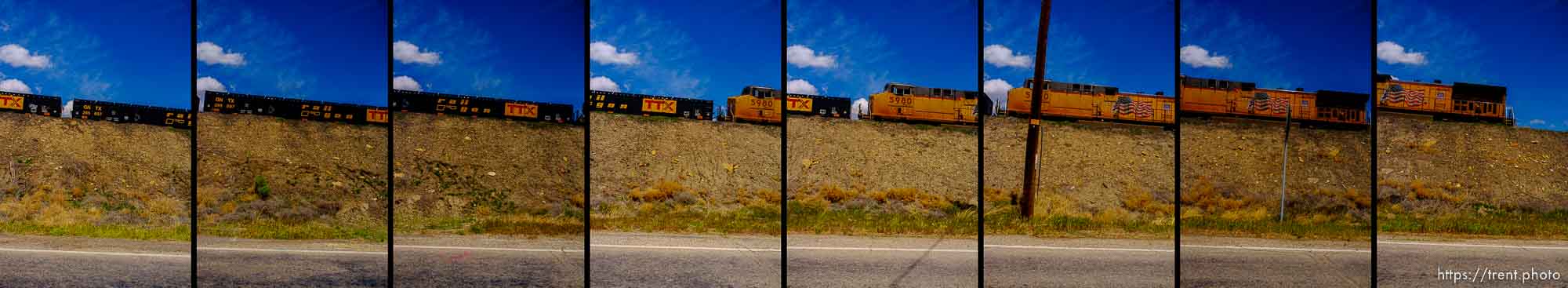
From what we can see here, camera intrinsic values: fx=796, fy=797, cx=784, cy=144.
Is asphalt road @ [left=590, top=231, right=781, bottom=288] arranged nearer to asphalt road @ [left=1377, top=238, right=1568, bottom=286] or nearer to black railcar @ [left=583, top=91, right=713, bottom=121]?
asphalt road @ [left=1377, top=238, right=1568, bottom=286]

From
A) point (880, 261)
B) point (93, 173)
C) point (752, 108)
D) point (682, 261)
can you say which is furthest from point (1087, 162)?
point (93, 173)

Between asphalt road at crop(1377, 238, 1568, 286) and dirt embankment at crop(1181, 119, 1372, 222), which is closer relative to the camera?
asphalt road at crop(1377, 238, 1568, 286)

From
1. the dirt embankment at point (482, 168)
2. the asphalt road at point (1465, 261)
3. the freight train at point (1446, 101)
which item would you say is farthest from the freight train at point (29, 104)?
the freight train at point (1446, 101)

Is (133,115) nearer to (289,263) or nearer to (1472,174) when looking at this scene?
(289,263)

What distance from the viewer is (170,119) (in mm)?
18531

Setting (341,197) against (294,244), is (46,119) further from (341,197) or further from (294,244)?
(294,244)

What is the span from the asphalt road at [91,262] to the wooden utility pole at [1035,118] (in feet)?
25.9

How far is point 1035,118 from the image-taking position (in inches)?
343

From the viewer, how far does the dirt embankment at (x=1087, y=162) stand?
43.6 ft

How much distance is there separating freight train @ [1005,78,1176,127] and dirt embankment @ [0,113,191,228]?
54.3 feet

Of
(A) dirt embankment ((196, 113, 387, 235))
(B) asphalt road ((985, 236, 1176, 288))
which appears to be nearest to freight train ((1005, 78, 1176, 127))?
(B) asphalt road ((985, 236, 1176, 288))

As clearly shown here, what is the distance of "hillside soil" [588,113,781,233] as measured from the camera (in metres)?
9.61

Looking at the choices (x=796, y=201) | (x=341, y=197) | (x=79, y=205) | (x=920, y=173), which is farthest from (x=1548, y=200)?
(x=79, y=205)

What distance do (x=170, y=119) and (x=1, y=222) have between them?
7.54m
